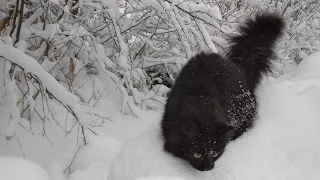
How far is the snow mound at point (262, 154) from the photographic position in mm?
2734

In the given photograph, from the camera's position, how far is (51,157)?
3297 mm

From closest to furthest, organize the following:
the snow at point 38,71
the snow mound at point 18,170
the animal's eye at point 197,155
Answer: the snow mound at point 18,170, the snow at point 38,71, the animal's eye at point 197,155

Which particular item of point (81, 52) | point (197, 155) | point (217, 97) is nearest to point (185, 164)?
point (197, 155)

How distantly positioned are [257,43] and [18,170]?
2647 millimetres

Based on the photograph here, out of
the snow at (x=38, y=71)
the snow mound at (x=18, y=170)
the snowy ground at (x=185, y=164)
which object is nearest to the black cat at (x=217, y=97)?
the snowy ground at (x=185, y=164)

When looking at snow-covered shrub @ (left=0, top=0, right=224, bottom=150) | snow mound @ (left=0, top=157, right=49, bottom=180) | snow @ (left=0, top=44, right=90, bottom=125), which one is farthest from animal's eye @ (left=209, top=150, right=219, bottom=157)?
snow mound @ (left=0, top=157, right=49, bottom=180)

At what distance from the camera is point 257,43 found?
3643 millimetres

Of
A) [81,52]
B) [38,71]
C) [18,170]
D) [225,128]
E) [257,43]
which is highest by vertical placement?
[38,71]

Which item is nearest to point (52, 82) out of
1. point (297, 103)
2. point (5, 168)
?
point (5, 168)

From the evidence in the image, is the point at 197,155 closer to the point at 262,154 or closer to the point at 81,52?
the point at 262,154

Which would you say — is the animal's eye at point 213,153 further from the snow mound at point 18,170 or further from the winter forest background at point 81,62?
the snow mound at point 18,170

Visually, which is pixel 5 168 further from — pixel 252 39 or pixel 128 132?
pixel 252 39

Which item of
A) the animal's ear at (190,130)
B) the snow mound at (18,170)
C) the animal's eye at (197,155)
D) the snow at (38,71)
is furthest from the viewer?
the animal's eye at (197,155)

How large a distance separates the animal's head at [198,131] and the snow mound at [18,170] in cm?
116
